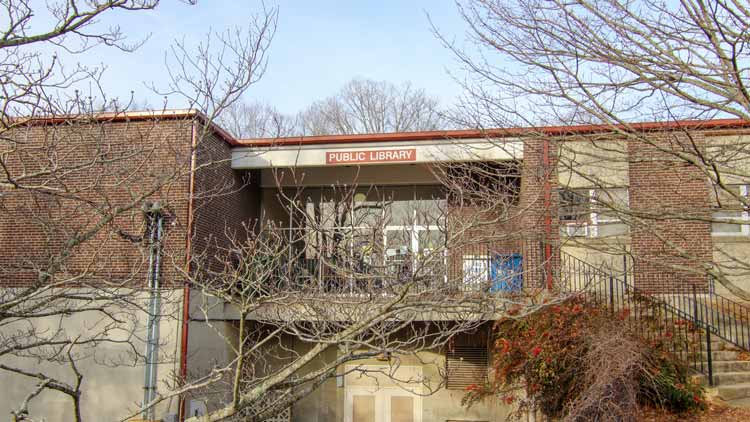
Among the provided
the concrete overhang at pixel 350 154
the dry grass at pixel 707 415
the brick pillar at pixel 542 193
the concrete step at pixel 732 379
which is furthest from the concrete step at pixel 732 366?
the concrete overhang at pixel 350 154

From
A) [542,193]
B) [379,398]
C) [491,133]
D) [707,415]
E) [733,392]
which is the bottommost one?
[379,398]

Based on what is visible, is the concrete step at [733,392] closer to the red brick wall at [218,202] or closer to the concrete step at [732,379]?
the concrete step at [732,379]

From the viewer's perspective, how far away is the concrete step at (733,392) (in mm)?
10266

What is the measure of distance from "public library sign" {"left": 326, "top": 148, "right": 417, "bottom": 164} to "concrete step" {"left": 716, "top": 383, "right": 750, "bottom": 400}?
743cm

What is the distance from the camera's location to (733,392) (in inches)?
406

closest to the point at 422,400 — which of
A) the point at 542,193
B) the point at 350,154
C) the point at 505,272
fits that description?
the point at 505,272

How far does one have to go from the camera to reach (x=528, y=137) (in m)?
9.75

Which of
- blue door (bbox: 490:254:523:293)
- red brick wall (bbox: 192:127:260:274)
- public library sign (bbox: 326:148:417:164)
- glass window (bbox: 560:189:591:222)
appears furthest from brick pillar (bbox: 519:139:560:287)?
red brick wall (bbox: 192:127:260:274)

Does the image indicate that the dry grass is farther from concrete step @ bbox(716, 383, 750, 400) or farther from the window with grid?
the window with grid

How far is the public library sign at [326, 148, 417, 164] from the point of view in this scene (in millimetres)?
14461

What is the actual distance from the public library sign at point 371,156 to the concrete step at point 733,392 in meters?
7.43

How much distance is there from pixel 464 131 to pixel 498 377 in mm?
5311

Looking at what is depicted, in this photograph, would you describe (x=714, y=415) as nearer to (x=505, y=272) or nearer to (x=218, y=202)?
(x=505, y=272)

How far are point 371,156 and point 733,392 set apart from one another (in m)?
8.36
